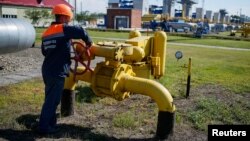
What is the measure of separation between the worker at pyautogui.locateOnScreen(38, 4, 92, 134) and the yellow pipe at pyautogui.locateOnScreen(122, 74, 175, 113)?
86 cm

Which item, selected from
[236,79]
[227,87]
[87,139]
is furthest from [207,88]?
[87,139]

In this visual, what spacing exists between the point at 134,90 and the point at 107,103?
1.83 meters

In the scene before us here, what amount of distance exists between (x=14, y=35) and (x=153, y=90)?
20.5 ft

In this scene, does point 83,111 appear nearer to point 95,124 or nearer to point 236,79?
point 95,124

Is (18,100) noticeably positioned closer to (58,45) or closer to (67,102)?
(67,102)

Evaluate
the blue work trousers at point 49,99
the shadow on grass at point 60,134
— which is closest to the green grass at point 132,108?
the shadow on grass at point 60,134

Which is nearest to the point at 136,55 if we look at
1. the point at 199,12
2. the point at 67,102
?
the point at 67,102

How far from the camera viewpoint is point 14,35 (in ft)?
32.7

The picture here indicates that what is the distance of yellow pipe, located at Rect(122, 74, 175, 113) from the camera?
4.95m

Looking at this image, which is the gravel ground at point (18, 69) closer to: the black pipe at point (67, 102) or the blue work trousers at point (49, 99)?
the black pipe at point (67, 102)

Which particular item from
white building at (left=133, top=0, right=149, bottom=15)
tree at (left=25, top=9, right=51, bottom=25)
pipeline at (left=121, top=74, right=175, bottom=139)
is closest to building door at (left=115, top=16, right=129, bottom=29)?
tree at (left=25, top=9, right=51, bottom=25)

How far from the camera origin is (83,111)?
20.7 ft

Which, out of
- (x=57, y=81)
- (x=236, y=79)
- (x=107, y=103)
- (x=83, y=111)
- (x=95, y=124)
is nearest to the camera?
(x=57, y=81)

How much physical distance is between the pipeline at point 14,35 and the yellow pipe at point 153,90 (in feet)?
17.8
